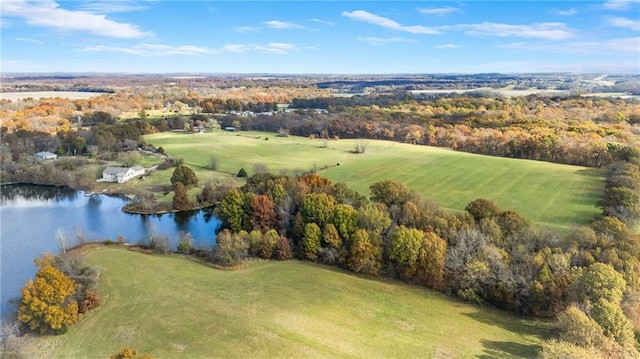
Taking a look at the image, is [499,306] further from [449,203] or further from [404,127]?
[404,127]

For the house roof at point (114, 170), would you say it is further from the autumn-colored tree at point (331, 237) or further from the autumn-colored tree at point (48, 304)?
the autumn-colored tree at point (331, 237)

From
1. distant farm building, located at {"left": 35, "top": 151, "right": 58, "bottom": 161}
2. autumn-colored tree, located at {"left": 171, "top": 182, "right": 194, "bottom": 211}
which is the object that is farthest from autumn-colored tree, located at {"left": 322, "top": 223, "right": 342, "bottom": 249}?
distant farm building, located at {"left": 35, "top": 151, "right": 58, "bottom": 161}

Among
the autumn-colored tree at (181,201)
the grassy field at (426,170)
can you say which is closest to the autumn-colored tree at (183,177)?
the grassy field at (426,170)

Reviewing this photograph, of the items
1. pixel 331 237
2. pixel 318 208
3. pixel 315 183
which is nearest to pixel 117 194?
pixel 315 183

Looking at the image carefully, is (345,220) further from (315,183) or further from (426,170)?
(426,170)

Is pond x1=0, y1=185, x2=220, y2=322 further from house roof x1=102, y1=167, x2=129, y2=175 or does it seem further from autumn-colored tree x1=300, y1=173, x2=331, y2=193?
autumn-colored tree x1=300, y1=173, x2=331, y2=193

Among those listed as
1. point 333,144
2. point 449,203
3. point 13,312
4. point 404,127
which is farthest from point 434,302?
point 404,127
